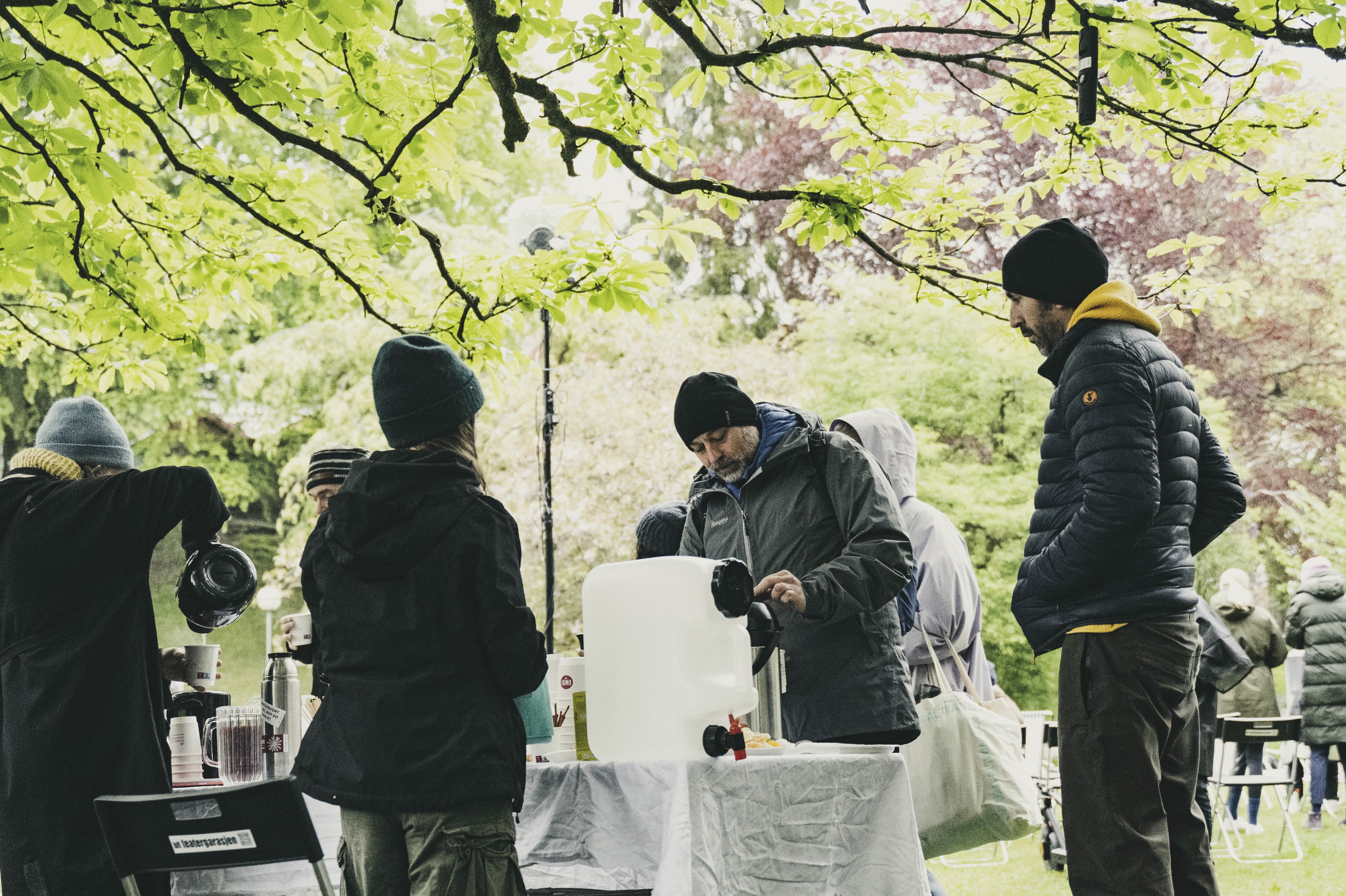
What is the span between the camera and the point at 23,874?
Result: 2.67m

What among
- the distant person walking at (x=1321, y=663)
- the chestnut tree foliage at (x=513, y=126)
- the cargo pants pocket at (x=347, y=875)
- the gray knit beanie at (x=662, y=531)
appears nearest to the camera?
the cargo pants pocket at (x=347, y=875)

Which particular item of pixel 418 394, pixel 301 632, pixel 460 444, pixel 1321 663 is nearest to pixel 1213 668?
pixel 1321 663

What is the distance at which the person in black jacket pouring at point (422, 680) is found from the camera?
2119 millimetres

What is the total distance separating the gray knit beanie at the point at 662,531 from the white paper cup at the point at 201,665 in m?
1.71

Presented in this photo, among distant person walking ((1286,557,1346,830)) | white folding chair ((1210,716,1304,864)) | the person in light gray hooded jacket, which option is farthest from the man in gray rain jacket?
distant person walking ((1286,557,1346,830))

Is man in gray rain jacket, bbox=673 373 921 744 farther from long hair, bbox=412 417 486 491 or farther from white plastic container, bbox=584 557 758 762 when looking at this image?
long hair, bbox=412 417 486 491

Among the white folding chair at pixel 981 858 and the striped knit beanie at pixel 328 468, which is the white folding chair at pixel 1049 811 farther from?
the striped knit beanie at pixel 328 468

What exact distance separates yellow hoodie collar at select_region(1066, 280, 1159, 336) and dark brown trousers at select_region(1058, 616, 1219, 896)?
2.43ft

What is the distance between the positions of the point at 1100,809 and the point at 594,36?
3230 mm

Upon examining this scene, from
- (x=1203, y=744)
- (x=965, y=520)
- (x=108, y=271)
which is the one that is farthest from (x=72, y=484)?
(x=965, y=520)

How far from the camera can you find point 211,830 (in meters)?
2.12

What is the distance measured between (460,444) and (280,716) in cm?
94

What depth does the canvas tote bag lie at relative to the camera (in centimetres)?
288

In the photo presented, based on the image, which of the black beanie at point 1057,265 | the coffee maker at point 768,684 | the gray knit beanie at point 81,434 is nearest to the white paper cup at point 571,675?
the coffee maker at point 768,684
